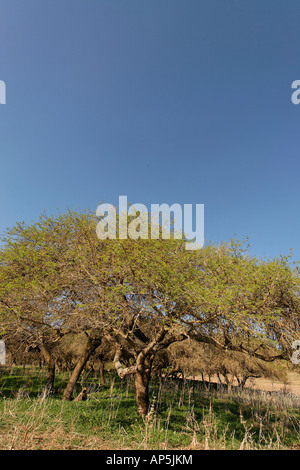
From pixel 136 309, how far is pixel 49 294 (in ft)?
15.4

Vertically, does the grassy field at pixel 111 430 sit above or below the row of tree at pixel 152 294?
below

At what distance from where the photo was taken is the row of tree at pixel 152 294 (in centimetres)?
953

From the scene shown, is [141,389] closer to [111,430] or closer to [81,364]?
[111,430]

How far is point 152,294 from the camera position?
34.8 ft

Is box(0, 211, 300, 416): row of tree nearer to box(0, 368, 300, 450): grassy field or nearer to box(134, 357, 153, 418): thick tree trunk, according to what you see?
box(134, 357, 153, 418): thick tree trunk

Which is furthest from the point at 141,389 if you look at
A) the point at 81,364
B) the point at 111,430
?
→ the point at 81,364

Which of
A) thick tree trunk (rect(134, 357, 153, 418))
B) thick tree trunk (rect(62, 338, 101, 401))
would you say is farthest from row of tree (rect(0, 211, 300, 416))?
thick tree trunk (rect(62, 338, 101, 401))

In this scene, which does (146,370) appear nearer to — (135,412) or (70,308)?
(135,412)

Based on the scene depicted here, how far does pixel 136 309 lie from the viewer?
10820 mm

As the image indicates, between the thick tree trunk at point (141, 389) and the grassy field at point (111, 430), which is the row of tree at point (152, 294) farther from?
the grassy field at point (111, 430)

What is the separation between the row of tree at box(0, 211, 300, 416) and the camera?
31.3ft

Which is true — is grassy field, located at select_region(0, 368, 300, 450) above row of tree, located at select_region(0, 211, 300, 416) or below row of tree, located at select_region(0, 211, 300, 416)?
below

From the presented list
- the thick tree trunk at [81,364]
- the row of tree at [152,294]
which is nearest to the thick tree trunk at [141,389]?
the row of tree at [152,294]
